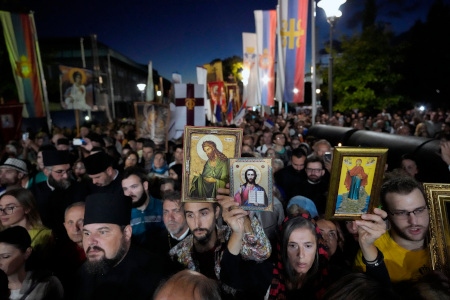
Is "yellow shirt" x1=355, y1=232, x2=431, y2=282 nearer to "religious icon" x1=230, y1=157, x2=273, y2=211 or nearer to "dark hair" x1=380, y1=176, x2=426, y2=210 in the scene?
"dark hair" x1=380, y1=176, x2=426, y2=210

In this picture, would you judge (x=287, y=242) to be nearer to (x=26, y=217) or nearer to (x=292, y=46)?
(x=26, y=217)

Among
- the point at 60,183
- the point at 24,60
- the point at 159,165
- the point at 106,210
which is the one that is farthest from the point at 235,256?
the point at 24,60

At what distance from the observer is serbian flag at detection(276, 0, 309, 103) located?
48.0 feet

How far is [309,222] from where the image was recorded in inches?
A: 127

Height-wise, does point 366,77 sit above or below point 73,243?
above

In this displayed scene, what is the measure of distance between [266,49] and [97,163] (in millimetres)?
13752

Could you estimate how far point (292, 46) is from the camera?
14.9 meters

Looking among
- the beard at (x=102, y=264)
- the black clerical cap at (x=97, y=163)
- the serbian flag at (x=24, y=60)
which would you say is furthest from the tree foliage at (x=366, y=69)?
the beard at (x=102, y=264)

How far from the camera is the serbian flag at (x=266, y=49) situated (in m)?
17.9

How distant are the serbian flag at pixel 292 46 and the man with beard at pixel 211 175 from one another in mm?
11769

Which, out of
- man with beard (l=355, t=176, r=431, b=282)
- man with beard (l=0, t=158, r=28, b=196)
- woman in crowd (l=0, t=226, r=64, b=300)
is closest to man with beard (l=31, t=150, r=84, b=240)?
man with beard (l=0, t=158, r=28, b=196)

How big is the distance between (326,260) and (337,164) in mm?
1108

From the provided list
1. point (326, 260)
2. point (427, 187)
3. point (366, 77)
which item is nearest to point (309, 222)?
point (326, 260)

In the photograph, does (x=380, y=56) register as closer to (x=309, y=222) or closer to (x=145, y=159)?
(x=145, y=159)
